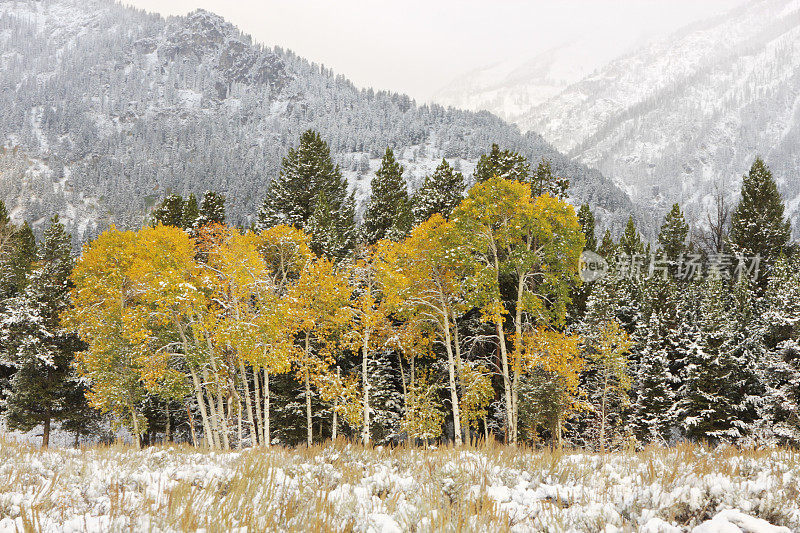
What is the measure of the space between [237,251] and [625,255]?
43216 mm

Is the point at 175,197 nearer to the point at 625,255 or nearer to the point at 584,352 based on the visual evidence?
the point at 584,352

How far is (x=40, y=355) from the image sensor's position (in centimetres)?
2986

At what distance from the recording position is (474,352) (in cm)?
2780

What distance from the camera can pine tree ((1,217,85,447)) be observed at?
30.1 metres

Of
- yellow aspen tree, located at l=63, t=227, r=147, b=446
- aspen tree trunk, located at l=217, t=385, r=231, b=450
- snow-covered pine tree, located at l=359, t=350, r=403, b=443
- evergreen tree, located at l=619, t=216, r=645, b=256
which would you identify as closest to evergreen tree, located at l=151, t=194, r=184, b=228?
yellow aspen tree, located at l=63, t=227, r=147, b=446

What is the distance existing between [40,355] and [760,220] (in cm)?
5767

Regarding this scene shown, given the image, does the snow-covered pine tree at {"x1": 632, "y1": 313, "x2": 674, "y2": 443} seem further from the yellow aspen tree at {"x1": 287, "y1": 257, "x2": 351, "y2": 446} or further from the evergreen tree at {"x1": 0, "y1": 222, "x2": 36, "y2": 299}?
the evergreen tree at {"x1": 0, "y1": 222, "x2": 36, "y2": 299}

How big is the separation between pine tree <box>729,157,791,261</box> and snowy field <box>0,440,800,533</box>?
4107 cm

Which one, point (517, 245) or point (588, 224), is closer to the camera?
point (517, 245)

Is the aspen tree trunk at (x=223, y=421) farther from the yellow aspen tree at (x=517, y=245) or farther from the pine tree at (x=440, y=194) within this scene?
the pine tree at (x=440, y=194)

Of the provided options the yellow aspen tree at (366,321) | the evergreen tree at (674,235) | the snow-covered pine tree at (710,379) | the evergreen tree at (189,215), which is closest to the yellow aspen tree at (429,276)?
the yellow aspen tree at (366,321)

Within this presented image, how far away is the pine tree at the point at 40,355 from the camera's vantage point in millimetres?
30125

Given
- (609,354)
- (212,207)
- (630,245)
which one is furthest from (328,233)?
(630,245)

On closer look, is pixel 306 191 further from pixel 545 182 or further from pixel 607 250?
pixel 607 250
